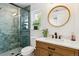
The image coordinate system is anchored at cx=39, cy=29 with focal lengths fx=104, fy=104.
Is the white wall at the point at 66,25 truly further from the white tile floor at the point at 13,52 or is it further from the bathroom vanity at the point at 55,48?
→ the white tile floor at the point at 13,52

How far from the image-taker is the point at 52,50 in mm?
1251

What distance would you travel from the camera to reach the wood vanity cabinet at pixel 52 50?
3.78ft

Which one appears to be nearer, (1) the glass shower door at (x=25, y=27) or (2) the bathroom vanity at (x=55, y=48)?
(2) the bathroom vanity at (x=55, y=48)

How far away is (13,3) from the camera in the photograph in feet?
3.99

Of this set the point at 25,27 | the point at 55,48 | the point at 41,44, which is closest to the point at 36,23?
the point at 25,27

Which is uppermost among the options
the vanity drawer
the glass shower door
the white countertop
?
the glass shower door

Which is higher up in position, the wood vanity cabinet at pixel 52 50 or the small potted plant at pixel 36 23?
the small potted plant at pixel 36 23

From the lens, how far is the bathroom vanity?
3.75 ft

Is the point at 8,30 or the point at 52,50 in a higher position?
the point at 8,30

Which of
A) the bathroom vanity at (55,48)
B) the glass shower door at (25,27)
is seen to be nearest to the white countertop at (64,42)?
the bathroom vanity at (55,48)

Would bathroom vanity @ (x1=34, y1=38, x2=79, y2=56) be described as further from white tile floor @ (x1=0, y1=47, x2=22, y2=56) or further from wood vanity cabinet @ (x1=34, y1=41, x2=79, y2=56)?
white tile floor @ (x1=0, y1=47, x2=22, y2=56)

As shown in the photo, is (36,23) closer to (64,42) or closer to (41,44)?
(41,44)

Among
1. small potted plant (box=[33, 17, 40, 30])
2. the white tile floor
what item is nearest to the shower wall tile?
the white tile floor

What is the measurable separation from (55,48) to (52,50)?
4 cm
